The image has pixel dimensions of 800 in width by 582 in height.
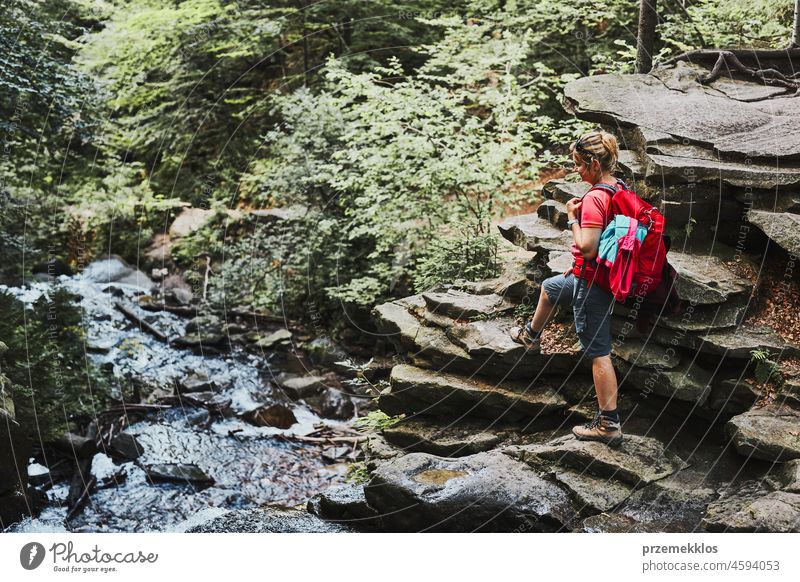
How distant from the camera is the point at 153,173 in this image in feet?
40.1

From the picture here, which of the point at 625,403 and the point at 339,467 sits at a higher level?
the point at 625,403

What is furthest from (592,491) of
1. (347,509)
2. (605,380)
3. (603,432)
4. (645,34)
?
(645,34)

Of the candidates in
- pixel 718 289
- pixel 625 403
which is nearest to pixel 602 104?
pixel 718 289

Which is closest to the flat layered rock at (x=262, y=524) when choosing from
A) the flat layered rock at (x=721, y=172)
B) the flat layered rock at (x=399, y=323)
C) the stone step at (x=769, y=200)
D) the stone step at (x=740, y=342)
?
the flat layered rock at (x=399, y=323)

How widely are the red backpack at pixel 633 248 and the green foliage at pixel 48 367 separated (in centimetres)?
507

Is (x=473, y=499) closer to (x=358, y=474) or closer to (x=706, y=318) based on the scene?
(x=358, y=474)

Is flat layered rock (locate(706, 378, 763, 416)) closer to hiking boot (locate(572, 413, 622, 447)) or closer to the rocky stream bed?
the rocky stream bed

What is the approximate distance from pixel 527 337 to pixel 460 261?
212 centimetres

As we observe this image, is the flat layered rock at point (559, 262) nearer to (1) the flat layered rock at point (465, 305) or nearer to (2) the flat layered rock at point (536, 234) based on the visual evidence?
(2) the flat layered rock at point (536, 234)

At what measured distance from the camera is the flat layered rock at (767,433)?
3.71 m

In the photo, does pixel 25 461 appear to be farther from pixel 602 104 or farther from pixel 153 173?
pixel 153 173

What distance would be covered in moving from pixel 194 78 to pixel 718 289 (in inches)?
388

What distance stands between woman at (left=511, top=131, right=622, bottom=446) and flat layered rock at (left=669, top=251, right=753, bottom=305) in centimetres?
72

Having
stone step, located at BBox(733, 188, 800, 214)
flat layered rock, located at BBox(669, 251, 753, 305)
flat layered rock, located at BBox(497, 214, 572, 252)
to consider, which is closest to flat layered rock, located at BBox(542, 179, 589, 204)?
flat layered rock, located at BBox(497, 214, 572, 252)
